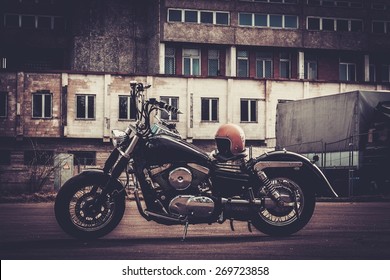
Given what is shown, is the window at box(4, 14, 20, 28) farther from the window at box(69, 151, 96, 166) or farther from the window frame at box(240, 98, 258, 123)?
the window frame at box(240, 98, 258, 123)

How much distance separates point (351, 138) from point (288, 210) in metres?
15.0

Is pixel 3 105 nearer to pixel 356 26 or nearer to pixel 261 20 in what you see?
pixel 261 20

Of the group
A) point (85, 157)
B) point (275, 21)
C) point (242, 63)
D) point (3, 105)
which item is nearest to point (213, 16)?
point (242, 63)

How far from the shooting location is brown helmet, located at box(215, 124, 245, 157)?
7.68m

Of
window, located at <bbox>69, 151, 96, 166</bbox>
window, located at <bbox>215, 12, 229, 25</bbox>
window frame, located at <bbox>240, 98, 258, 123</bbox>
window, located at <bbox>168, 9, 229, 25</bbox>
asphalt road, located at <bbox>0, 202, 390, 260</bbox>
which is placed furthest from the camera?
window, located at <bbox>215, 12, 229, 25</bbox>

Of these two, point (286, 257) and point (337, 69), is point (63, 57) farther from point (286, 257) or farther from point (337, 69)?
point (286, 257)

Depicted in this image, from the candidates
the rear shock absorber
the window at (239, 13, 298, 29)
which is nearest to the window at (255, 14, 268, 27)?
the window at (239, 13, 298, 29)

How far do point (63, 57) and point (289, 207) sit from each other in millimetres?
43365

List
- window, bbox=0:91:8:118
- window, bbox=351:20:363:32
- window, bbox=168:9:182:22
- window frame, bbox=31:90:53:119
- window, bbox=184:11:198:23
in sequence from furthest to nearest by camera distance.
Result: window, bbox=351:20:363:32, window, bbox=184:11:198:23, window, bbox=168:9:182:22, window frame, bbox=31:90:53:119, window, bbox=0:91:8:118

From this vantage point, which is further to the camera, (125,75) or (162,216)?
(125,75)

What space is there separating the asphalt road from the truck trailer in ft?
41.0

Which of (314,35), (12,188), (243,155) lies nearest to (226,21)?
(314,35)

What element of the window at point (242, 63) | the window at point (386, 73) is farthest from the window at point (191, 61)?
the window at point (386, 73)

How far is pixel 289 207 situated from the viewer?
7.76 metres
